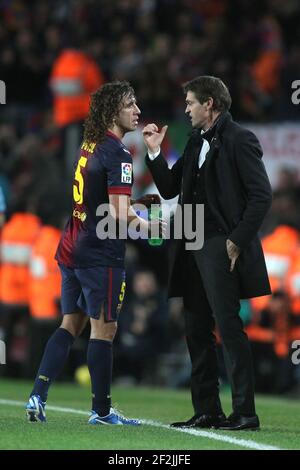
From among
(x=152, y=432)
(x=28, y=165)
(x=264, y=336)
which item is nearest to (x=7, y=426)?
(x=152, y=432)

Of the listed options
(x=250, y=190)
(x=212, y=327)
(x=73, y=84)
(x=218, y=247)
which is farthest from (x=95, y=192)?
(x=73, y=84)

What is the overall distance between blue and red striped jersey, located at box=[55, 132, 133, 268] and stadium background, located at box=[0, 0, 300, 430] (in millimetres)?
5847

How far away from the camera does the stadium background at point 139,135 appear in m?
14.8

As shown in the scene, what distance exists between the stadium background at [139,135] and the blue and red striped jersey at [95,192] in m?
5.85

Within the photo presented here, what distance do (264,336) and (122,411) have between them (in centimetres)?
410

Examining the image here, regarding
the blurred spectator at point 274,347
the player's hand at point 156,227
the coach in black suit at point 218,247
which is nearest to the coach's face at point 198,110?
the coach in black suit at point 218,247

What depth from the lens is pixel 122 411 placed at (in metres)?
10.5

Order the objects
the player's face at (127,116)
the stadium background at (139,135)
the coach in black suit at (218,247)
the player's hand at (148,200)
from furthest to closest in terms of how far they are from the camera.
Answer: the stadium background at (139,135), the player's hand at (148,200), the player's face at (127,116), the coach in black suit at (218,247)

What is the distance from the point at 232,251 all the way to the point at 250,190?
0.38 metres

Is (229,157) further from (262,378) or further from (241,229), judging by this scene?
(262,378)

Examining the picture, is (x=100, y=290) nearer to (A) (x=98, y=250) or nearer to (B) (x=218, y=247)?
(A) (x=98, y=250)

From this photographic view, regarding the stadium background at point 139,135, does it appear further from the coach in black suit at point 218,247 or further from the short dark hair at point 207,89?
the short dark hair at point 207,89

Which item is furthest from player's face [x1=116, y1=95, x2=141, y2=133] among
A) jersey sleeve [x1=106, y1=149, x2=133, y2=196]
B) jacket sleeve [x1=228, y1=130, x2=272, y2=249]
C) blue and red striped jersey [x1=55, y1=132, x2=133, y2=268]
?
jacket sleeve [x1=228, y1=130, x2=272, y2=249]

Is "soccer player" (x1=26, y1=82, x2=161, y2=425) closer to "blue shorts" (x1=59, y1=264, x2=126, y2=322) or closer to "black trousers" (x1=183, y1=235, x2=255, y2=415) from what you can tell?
"blue shorts" (x1=59, y1=264, x2=126, y2=322)
